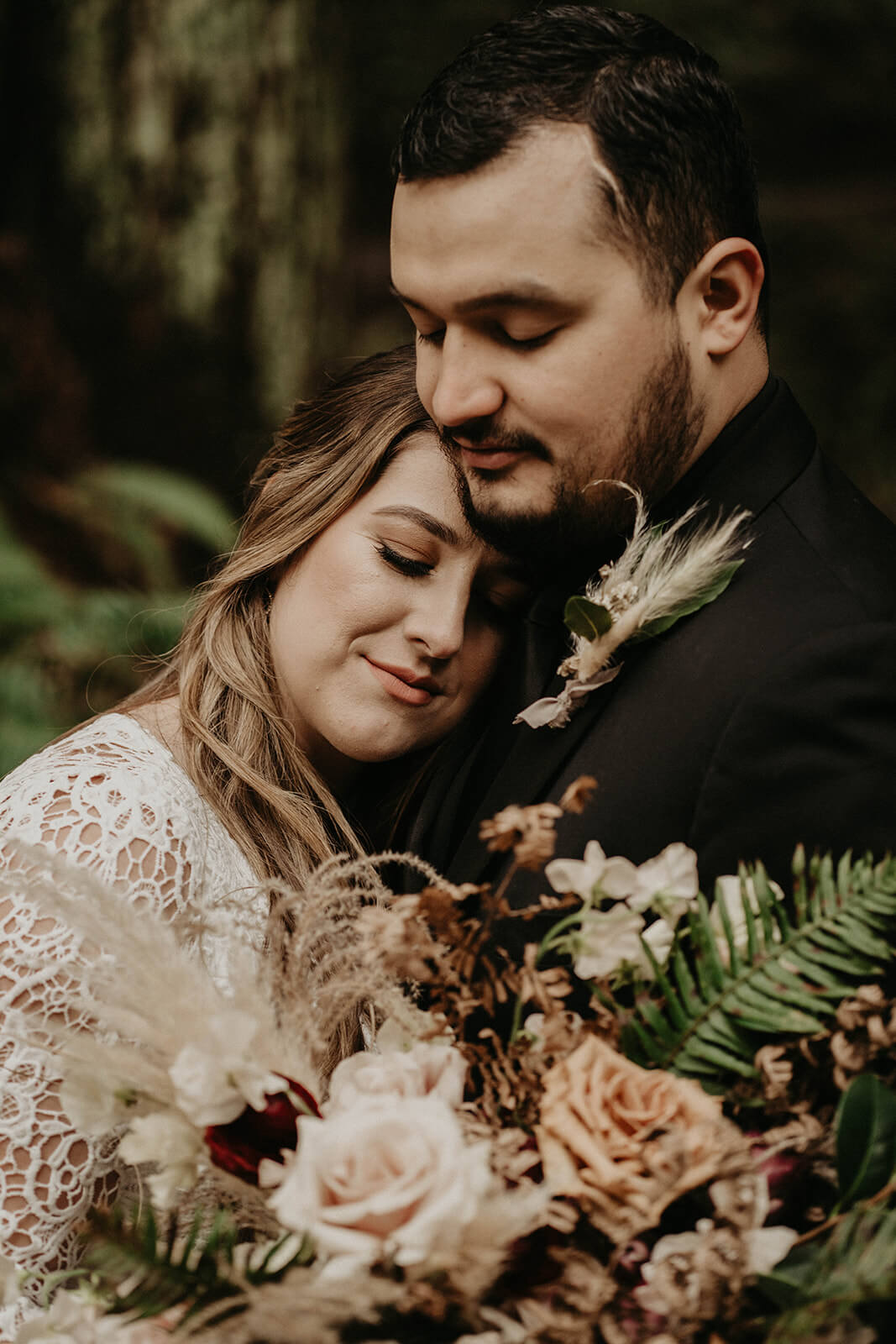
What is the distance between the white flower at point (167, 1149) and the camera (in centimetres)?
107

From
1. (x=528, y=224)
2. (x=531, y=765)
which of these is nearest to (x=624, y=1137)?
(x=531, y=765)

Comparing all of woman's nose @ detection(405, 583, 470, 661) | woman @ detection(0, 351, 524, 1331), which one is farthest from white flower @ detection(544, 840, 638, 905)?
woman's nose @ detection(405, 583, 470, 661)

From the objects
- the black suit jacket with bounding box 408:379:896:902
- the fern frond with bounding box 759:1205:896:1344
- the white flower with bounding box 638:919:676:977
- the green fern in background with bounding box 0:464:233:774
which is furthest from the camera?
the green fern in background with bounding box 0:464:233:774

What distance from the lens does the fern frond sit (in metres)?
0.91

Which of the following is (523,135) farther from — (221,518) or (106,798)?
(221,518)

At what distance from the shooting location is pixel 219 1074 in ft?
3.41

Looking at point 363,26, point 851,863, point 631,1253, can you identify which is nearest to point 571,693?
point 851,863

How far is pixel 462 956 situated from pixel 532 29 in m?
1.37

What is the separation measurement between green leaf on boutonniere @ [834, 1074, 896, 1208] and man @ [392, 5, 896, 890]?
1.60 ft

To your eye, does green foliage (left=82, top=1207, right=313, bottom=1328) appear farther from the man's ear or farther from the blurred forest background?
the blurred forest background

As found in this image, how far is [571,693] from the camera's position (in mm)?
1831

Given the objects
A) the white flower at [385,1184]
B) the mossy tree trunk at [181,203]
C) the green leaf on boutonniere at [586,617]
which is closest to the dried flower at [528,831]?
the white flower at [385,1184]

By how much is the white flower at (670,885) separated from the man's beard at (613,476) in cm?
75

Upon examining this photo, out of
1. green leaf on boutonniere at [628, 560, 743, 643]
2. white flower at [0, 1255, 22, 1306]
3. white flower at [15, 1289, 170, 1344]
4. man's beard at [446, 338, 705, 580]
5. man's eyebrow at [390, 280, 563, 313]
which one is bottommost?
white flower at [0, 1255, 22, 1306]
